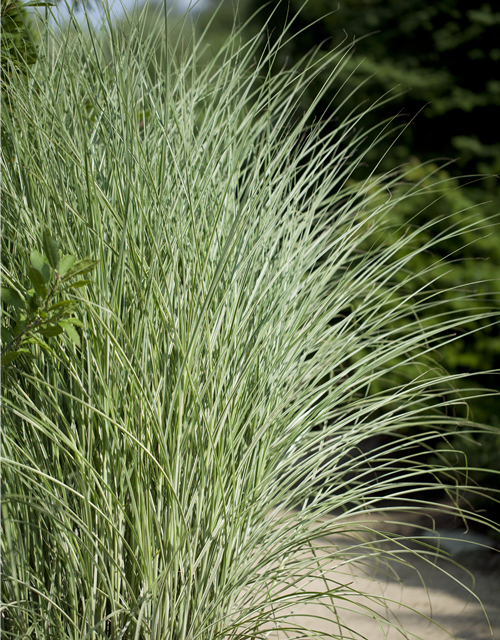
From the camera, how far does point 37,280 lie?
83 cm

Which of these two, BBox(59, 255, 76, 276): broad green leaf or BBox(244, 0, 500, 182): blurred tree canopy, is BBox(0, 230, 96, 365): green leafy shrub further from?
BBox(244, 0, 500, 182): blurred tree canopy

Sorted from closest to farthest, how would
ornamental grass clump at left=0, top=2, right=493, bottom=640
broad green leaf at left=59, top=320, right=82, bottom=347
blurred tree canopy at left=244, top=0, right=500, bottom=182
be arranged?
broad green leaf at left=59, top=320, right=82, bottom=347 < ornamental grass clump at left=0, top=2, right=493, bottom=640 < blurred tree canopy at left=244, top=0, right=500, bottom=182

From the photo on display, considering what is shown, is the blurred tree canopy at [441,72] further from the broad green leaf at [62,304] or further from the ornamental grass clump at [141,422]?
the broad green leaf at [62,304]

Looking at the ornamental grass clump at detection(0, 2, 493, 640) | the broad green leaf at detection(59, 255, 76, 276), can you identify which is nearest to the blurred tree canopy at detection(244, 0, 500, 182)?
the ornamental grass clump at detection(0, 2, 493, 640)

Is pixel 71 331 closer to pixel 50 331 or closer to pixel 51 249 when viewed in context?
pixel 50 331

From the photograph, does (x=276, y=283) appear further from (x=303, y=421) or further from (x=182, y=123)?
(x=182, y=123)

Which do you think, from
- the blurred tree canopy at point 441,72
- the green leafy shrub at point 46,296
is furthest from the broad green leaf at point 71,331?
the blurred tree canopy at point 441,72

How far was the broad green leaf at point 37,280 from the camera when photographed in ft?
2.68

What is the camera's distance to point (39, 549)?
40.8 inches

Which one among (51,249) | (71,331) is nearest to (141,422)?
(71,331)

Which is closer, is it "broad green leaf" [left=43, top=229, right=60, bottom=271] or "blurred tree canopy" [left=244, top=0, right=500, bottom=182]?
"broad green leaf" [left=43, top=229, right=60, bottom=271]

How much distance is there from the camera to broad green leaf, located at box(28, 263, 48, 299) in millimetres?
816

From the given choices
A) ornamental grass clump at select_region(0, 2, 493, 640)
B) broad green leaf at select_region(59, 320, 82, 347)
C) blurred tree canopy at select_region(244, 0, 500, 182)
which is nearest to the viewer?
broad green leaf at select_region(59, 320, 82, 347)

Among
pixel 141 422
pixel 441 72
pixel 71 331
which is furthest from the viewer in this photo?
pixel 441 72
